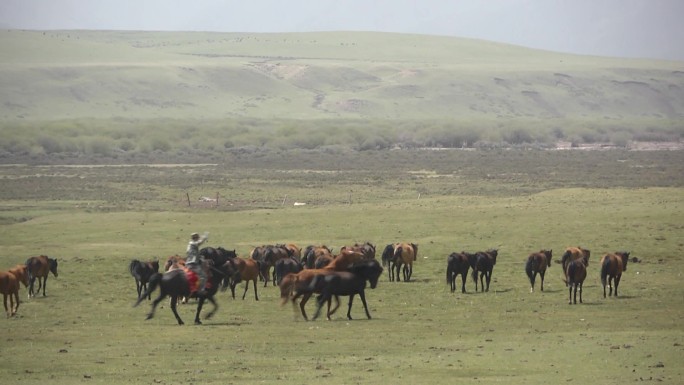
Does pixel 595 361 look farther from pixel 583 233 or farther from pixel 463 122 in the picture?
pixel 463 122

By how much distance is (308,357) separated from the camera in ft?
63.5

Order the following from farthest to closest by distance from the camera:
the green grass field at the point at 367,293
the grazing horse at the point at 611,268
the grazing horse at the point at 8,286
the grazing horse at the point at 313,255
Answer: the grazing horse at the point at 313,255 → the grazing horse at the point at 611,268 → the grazing horse at the point at 8,286 → the green grass field at the point at 367,293

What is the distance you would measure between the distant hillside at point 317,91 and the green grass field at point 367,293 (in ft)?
219

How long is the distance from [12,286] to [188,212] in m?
25.3

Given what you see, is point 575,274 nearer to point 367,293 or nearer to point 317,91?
point 367,293

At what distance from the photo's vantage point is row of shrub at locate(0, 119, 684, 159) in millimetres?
102812

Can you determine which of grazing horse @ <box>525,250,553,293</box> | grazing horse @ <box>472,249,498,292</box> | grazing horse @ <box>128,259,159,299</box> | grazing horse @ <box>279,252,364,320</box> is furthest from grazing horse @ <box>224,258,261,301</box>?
grazing horse @ <box>525,250,553,293</box>

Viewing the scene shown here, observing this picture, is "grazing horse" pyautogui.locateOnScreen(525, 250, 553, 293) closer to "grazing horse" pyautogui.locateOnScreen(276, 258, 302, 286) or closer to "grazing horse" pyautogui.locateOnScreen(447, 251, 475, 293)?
"grazing horse" pyautogui.locateOnScreen(447, 251, 475, 293)

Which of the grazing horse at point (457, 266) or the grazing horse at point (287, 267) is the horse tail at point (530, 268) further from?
the grazing horse at point (287, 267)

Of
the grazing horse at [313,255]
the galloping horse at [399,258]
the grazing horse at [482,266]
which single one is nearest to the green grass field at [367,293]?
the grazing horse at [482,266]

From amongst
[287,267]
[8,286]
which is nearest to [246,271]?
[287,267]

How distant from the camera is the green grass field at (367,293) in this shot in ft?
60.2

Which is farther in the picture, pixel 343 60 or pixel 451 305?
pixel 343 60

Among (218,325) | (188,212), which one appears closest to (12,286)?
(218,325)
